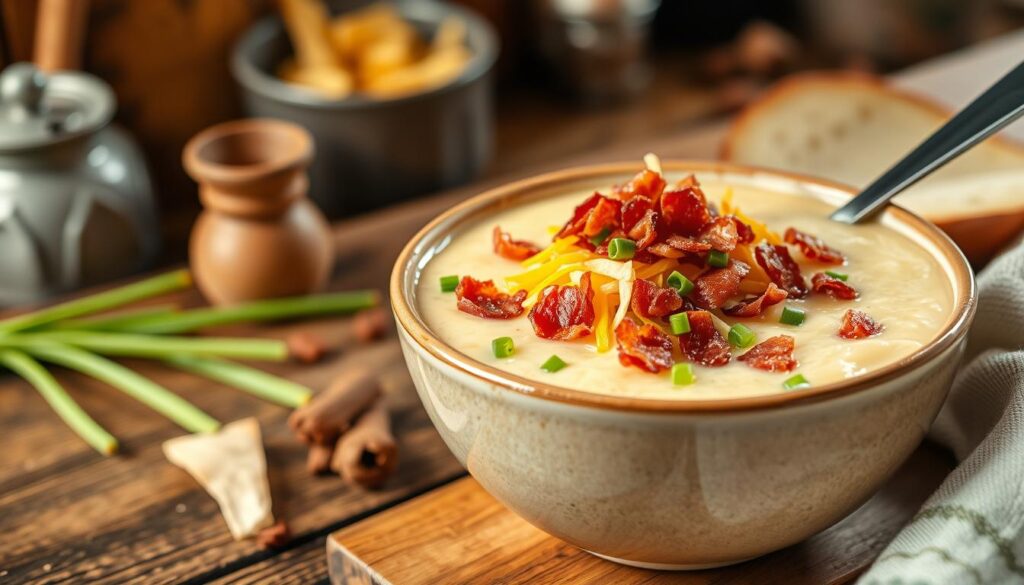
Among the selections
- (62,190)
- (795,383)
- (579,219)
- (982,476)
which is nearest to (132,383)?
(62,190)

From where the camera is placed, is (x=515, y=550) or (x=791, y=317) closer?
(x=791, y=317)

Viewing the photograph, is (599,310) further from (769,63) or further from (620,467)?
(769,63)

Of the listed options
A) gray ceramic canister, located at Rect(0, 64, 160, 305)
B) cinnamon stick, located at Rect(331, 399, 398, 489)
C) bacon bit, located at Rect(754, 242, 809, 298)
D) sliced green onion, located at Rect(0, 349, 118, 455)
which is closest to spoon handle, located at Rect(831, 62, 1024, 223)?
bacon bit, located at Rect(754, 242, 809, 298)

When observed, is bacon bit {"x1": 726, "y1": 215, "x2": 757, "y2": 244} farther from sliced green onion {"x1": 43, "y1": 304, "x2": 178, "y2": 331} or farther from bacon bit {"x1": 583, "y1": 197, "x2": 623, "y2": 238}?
sliced green onion {"x1": 43, "y1": 304, "x2": 178, "y2": 331}

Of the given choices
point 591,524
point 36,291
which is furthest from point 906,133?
point 36,291

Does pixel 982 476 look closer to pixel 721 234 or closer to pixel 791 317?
pixel 791 317

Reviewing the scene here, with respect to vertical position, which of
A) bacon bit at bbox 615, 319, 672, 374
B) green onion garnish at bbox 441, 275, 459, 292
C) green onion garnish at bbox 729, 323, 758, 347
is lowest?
green onion garnish at bbox 441, 275, 459, 292
